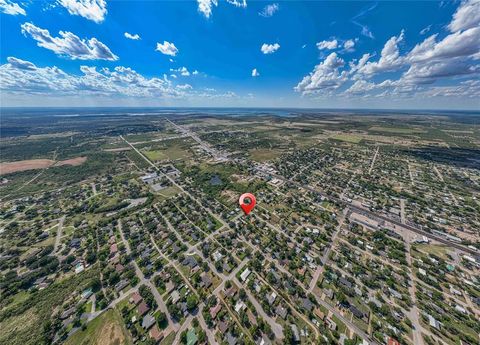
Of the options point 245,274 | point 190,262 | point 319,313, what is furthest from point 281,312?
point 190,262

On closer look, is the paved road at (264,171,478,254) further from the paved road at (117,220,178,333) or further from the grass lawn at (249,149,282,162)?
the paved road at (117,220,178,333)

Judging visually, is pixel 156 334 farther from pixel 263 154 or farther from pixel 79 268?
pixel 263 154

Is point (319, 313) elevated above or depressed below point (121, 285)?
above

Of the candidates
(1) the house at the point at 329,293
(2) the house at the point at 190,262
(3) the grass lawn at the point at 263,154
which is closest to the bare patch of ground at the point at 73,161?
(3) the grass lawn at the point at 263,154

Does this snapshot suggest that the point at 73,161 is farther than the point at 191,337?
Yes

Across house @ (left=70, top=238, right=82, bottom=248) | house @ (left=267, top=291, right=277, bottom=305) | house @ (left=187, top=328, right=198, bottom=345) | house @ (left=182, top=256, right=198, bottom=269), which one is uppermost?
house @ (left=267, top=291, right=277, bottom=305)

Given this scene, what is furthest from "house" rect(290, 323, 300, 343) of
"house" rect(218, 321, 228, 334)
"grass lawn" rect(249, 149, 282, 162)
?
"grass lawn" rect(249, 149, 282, 162)

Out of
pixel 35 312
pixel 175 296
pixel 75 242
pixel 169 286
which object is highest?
pixel 175 296

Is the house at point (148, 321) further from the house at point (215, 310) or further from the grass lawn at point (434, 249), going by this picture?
the grass lawn at point (434, 249)
